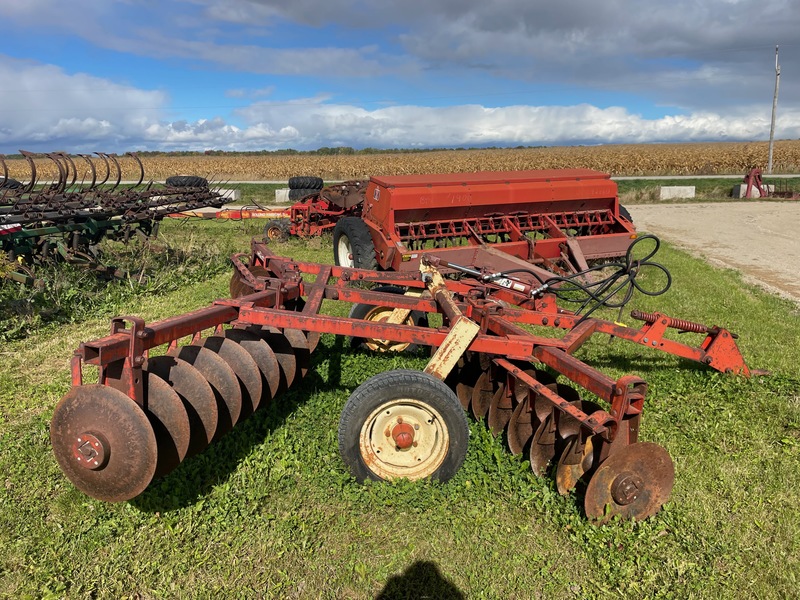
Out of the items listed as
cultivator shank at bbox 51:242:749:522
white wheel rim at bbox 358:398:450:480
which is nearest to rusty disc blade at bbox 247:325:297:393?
cultivator shank at bbox 51:242:749:522

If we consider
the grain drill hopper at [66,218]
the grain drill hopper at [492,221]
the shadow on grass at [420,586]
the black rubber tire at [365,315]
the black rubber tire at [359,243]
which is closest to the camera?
the shadow on grass at [420,586]

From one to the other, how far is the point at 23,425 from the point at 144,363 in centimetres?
201

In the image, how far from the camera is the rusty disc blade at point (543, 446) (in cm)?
350

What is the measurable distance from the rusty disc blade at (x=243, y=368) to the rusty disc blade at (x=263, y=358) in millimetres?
164

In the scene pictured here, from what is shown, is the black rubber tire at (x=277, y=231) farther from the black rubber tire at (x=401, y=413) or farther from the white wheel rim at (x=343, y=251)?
the black rubber tire at (x=401, y=413)

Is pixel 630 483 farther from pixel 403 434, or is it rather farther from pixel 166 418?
pixel 166 418

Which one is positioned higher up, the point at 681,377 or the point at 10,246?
the point at 10,246

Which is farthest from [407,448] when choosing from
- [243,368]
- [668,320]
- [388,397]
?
[668,320]

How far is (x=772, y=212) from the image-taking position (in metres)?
17.7

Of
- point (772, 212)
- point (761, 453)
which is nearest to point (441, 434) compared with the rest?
point (761, 453)

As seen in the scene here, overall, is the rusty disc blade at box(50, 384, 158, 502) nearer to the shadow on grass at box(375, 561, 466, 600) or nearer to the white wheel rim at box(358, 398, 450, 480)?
the white wheel rim at box(358, 398, 450, 480)

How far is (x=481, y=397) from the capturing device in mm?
4297

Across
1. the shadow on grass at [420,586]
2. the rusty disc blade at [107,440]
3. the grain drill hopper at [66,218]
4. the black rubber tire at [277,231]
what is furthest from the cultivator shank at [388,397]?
the black rubber tire at [277,231]

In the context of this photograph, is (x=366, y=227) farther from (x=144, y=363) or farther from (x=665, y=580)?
(x=665, y=580)
